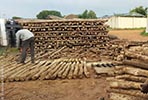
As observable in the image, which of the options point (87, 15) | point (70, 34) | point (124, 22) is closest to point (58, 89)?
point (70, 34)

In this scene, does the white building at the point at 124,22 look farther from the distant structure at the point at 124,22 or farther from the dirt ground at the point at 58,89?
the dirt ground at the point at 58,89

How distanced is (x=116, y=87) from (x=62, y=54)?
11089mm

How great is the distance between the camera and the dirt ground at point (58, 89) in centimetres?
827

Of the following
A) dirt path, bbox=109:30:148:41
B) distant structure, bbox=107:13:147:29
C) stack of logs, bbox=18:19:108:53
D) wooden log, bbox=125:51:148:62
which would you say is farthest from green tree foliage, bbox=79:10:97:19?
wooden log, bbox=125:51:148:62

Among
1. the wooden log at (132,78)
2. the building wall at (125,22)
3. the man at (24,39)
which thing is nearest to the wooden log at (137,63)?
the wooden log at (132,78)

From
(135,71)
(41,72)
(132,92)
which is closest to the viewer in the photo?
(132,92)

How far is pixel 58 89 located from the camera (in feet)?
30.2

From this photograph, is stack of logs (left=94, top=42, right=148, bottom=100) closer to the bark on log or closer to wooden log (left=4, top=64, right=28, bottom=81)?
the bark on log

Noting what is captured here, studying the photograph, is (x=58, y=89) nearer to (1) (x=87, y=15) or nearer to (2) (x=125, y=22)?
(2) (x=125, y=22)

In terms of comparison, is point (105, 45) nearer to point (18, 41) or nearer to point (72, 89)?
point (18, 41)

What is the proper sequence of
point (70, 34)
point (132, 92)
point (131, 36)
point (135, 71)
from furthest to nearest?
point (131, 36) < point (70, 34) < point (135, 71) < point (132, 92)

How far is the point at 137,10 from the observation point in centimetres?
7531

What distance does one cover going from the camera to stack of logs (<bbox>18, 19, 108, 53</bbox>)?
19.2m

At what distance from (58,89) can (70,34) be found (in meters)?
10.2
